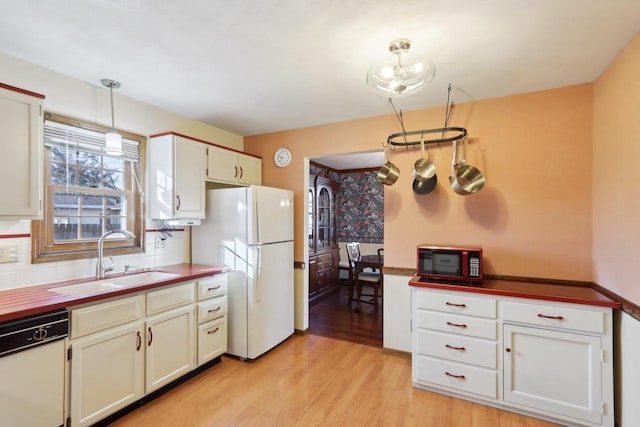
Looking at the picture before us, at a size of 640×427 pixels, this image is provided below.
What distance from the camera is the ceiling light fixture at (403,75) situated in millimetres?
1670

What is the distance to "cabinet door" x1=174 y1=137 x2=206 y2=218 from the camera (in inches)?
107

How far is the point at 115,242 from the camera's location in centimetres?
258

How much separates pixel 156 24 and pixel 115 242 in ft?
5.87

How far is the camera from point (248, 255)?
2873 mm

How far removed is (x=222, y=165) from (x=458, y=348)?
2.71 meters

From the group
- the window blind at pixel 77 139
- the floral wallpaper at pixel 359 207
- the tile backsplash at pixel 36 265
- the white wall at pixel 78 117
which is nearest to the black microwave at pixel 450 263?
the white wall at pixel 78 117

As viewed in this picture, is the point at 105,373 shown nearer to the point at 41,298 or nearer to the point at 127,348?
the point at 127,348

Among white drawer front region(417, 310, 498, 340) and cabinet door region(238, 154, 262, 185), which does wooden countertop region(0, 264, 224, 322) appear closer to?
cabinet door region(238, 154, 262, 185)

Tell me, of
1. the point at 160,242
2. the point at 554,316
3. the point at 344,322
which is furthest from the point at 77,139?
the point at 554,316

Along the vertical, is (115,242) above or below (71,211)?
below

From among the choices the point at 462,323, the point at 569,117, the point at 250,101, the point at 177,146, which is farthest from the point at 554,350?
the point at 177,146

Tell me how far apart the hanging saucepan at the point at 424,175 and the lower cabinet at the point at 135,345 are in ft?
6.72

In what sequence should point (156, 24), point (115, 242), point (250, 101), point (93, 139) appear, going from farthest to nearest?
point (250, 101)
point (115, 242)
point (93, 139)
point (156, 24)

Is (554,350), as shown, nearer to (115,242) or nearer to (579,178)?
(579,178)
